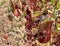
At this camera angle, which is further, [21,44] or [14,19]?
[14,19]

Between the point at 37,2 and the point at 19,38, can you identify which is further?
the point at 37,2

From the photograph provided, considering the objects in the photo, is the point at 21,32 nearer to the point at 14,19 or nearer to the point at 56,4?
the point at 14,19

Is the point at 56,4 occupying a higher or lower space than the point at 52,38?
higher

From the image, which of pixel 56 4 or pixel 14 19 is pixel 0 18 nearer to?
pixel 14 19

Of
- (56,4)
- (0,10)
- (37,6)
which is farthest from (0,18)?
(56,4)

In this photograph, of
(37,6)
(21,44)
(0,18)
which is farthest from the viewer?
(37,6)

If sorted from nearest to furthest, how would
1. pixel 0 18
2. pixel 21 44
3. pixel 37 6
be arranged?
pixel 21 44, pixel 0 18, pixel 37 6

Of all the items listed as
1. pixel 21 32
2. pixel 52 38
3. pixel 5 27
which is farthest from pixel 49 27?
pixel 5 27

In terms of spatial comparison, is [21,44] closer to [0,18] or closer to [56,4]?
A: [0,18]

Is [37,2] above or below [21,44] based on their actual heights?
above
